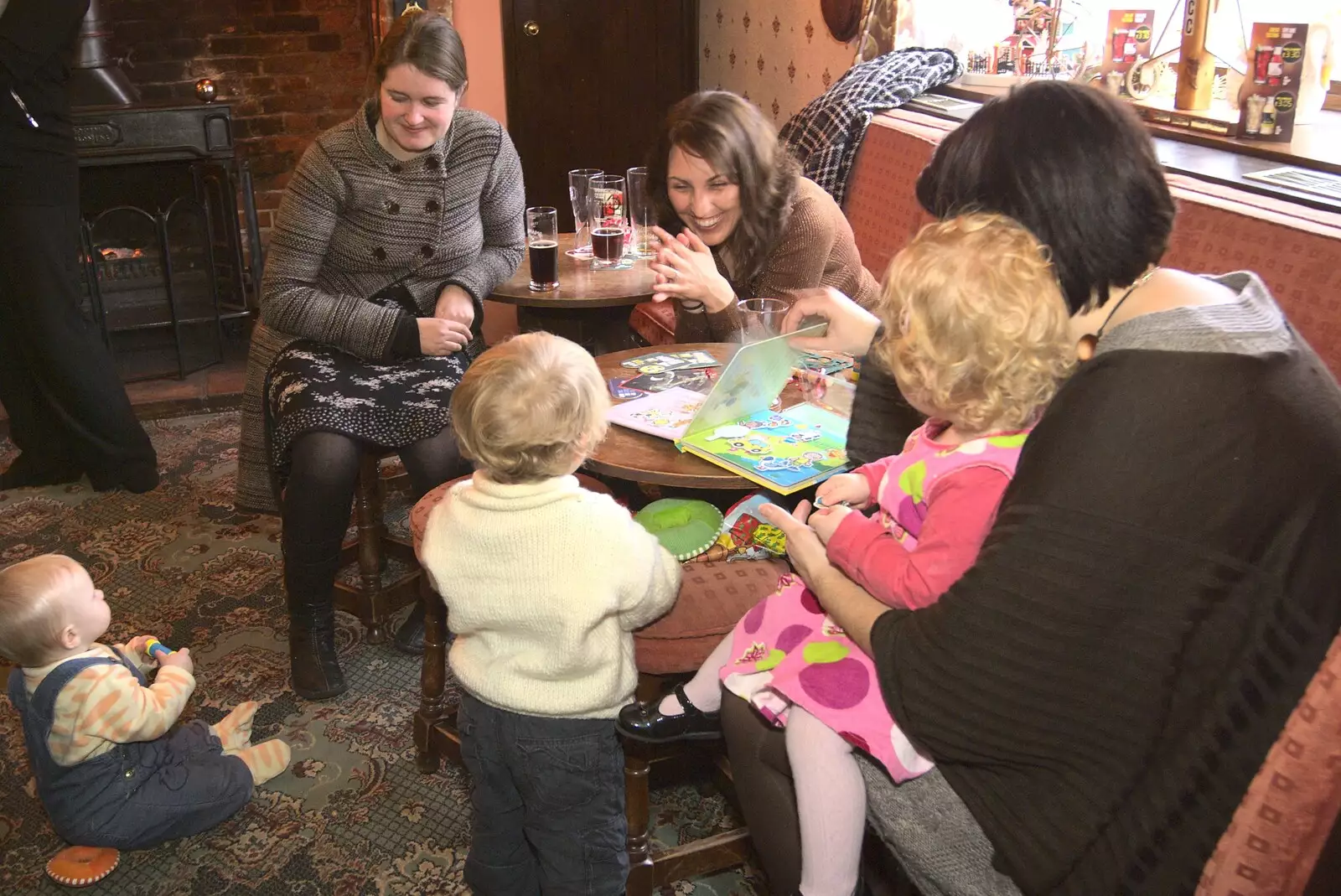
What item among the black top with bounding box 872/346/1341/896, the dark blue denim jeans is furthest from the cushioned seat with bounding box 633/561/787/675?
the black top with bounding box 872/346/1341/896

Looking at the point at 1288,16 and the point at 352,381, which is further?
the point at 1288,16

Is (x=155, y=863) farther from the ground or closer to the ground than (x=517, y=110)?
closer to the ground

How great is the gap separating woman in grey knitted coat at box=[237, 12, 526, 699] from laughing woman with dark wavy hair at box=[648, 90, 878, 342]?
46 cm

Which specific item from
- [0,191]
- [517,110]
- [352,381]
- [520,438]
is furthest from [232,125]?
[520,438]

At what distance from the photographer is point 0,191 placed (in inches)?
110

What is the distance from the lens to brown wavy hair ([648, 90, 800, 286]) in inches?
89.0

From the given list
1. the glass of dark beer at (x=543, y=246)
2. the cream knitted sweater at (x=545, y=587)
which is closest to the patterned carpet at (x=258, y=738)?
the cream knitted sweater at (x=545, y=587)

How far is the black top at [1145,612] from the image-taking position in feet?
3.34

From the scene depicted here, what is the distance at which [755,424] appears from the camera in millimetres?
1785

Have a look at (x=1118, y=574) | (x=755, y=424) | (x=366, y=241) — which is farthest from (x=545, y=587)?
(x=366, y=241)

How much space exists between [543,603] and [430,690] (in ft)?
2.47

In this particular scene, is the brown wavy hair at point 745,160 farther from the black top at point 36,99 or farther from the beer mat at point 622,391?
the black top at point 36,99

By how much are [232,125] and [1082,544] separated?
162 inches

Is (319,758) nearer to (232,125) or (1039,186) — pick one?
(1039,186)
